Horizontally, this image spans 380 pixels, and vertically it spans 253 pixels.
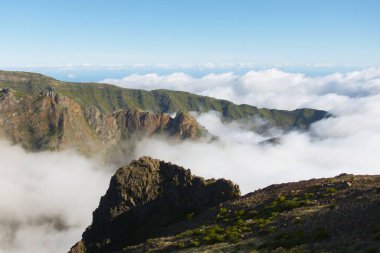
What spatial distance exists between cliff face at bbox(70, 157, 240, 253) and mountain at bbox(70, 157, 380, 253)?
0.17m

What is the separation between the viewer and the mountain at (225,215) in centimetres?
3741

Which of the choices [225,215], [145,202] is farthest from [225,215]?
[145,202]

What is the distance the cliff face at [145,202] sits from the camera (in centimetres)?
6775

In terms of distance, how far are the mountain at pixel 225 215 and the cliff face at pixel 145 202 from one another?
0.17m

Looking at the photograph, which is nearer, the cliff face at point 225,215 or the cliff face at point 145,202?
the cliff face at point 225,215

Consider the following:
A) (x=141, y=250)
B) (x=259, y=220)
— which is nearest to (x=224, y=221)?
(x=259, y=220)

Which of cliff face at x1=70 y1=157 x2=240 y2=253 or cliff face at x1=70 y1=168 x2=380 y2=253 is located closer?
cliff face at x1=70 y1=168 x2=380 y2=253

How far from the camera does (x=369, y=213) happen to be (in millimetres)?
39469

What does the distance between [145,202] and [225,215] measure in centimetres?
1954

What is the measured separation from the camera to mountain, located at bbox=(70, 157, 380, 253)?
37406 mm

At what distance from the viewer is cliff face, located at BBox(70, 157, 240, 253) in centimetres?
6775

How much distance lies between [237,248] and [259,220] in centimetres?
819

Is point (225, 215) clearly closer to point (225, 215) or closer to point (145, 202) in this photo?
point (225, 215)

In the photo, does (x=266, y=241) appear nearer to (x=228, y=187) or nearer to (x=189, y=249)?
(x=189, y=249)
